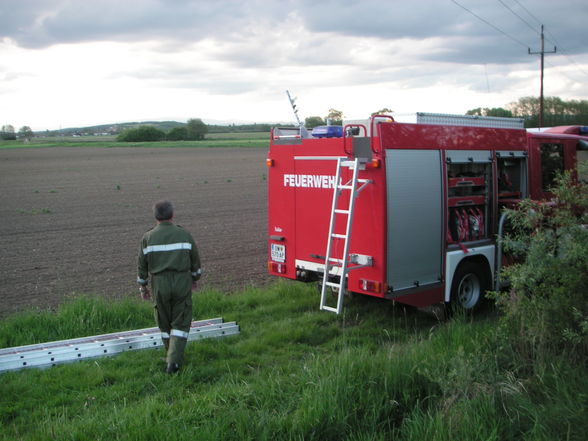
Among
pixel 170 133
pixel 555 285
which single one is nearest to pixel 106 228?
pixel 555 285

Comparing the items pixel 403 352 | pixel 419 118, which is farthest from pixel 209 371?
pixel 419 118

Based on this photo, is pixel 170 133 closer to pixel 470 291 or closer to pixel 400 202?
pixel 470 291

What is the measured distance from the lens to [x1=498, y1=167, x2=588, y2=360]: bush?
16.9ft

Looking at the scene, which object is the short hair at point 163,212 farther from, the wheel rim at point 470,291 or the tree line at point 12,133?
the tree line at point 12,133

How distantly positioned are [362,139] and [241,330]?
2806mm

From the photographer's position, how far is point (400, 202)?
7.52 m

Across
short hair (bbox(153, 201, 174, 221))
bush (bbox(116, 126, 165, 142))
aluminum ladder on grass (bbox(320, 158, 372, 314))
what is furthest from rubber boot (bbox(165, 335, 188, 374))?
bush (bbox(116, 126, 165, 142))

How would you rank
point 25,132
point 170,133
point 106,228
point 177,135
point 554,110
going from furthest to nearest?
point 25,132, point 170,133, point 177,135, point 554,110, point 106,228

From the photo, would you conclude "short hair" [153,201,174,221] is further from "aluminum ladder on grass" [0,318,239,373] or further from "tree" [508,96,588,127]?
"tree" [508,96,588,127]

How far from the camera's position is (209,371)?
6137 mm

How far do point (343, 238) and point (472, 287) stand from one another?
7.88ft

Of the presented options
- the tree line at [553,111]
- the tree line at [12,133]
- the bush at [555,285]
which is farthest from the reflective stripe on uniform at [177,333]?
the tree line at [12,133]

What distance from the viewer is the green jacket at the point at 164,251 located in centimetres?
620

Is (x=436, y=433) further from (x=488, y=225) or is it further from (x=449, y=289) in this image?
(x=488, y=225)
